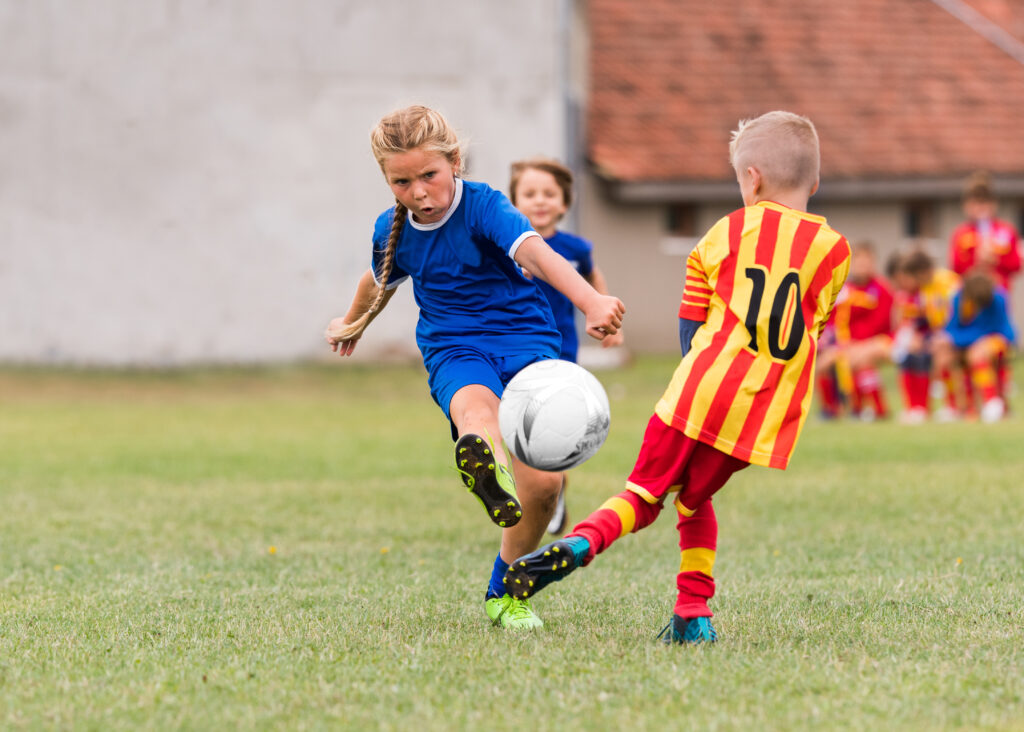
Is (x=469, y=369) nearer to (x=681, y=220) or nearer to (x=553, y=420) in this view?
(x=553, y=420)

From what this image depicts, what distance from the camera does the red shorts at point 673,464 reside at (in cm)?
418

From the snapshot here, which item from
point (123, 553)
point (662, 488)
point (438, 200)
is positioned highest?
point (438, 200)

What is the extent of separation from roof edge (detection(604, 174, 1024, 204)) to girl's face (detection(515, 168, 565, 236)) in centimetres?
1675

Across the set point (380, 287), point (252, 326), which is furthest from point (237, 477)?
point (252, 326)

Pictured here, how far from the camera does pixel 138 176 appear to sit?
74.3 ft

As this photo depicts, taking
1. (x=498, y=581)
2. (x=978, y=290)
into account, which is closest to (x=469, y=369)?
(x=498, y=581)

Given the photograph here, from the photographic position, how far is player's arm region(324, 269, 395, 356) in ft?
16.9

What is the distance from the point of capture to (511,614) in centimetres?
468

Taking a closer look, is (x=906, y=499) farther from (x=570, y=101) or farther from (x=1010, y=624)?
(x=570, y=101)

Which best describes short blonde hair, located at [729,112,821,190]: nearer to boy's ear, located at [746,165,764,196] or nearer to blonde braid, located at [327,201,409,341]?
boy's ear, located at [746,165,764,196]

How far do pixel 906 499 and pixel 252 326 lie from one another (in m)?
16.2

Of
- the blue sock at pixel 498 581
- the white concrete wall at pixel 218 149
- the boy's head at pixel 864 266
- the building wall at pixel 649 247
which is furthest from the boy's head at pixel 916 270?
the blue sock at pixel 498 581

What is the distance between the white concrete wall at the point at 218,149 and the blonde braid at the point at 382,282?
57.8ft

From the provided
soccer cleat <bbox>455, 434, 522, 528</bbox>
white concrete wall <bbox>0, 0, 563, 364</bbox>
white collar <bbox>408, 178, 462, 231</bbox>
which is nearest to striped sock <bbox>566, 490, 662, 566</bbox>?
soccer cleat <bbox>455, 434, 522, 528</bbox>
